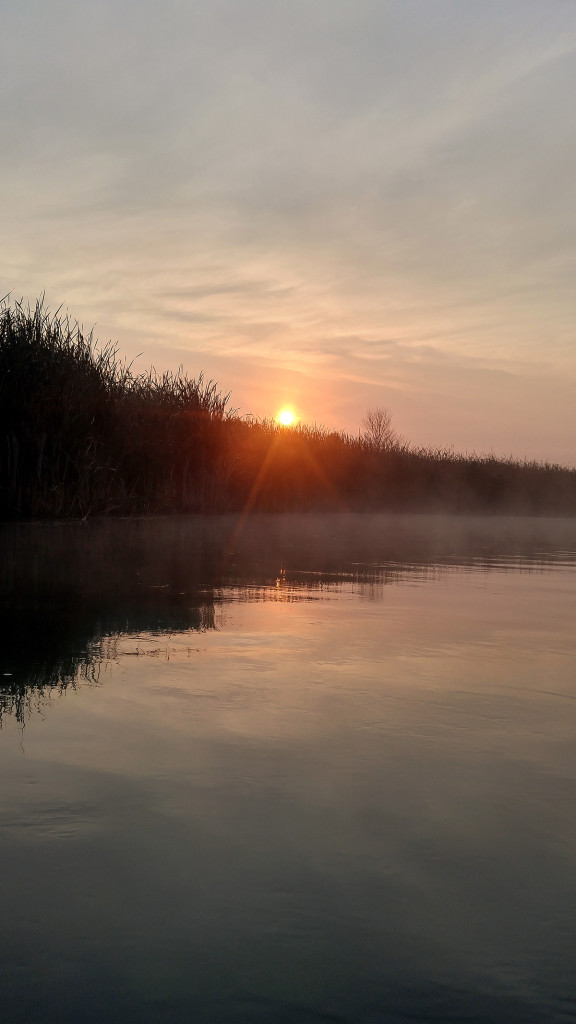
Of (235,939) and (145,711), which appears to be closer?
(235,939)

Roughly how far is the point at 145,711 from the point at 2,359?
9700 mm

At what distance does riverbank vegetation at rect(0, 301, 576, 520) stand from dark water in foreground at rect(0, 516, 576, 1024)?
287 inches

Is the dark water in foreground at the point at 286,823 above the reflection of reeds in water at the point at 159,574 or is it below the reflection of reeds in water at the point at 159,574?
below

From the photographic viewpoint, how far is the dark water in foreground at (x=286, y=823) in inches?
54.4

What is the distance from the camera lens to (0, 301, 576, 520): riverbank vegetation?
11.5m

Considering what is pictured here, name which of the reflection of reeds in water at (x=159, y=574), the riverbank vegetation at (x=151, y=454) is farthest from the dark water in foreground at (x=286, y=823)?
the riverbank vegetation at (x=151, y=454)

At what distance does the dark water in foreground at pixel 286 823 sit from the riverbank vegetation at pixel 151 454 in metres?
7.29

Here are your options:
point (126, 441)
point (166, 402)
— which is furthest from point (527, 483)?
point (126, 441)

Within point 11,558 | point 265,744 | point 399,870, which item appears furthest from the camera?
point 11,558

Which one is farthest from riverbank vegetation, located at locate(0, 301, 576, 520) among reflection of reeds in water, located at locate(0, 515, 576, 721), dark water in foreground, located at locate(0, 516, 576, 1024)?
dark water in foreground, located at locate(0, 516, 576, 1024)

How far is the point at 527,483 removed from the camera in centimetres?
2909

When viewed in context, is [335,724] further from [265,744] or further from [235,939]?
[235,939]

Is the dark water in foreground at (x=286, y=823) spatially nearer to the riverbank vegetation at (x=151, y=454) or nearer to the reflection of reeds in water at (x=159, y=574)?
the reflection of reeds in water at (x=159, y=574)

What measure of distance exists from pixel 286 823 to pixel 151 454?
1239cm
